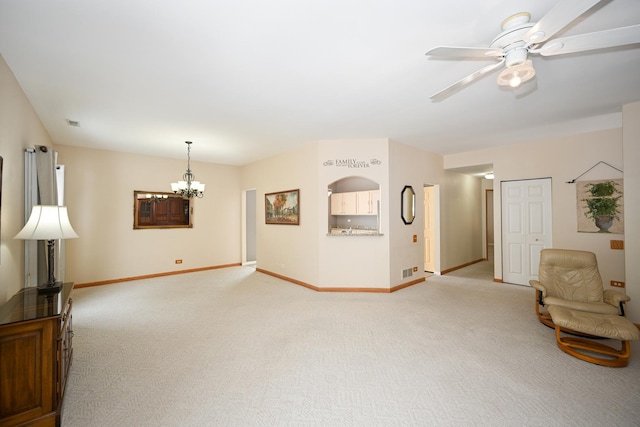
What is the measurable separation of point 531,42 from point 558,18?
0.24 meters

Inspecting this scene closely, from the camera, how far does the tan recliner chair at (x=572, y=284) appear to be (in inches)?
120

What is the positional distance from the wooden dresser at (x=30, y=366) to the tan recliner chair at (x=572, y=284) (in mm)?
4673

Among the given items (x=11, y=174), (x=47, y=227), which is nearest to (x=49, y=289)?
(x=47, y=227)

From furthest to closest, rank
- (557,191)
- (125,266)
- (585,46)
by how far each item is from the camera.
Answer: (125,266), (557,191), (585,46)

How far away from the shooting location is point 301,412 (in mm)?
1967

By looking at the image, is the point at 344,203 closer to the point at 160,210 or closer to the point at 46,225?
the point at 160,210

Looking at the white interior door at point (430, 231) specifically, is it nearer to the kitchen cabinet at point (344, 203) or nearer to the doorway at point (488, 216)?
the kitchen cabinet at point (344, 203)

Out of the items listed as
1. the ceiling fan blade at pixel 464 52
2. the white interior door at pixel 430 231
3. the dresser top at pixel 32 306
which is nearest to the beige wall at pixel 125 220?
the dresser top at pixel 32 306

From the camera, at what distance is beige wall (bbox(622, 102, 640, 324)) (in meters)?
3.27

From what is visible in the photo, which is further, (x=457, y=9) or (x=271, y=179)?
(x=271, y=179)

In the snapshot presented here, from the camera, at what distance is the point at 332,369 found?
2484mm

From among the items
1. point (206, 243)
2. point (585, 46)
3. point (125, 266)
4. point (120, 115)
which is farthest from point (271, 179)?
point (585, 46)

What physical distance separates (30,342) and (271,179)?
483 centimetres

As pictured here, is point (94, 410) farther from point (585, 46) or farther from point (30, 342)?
point (585, 46)
